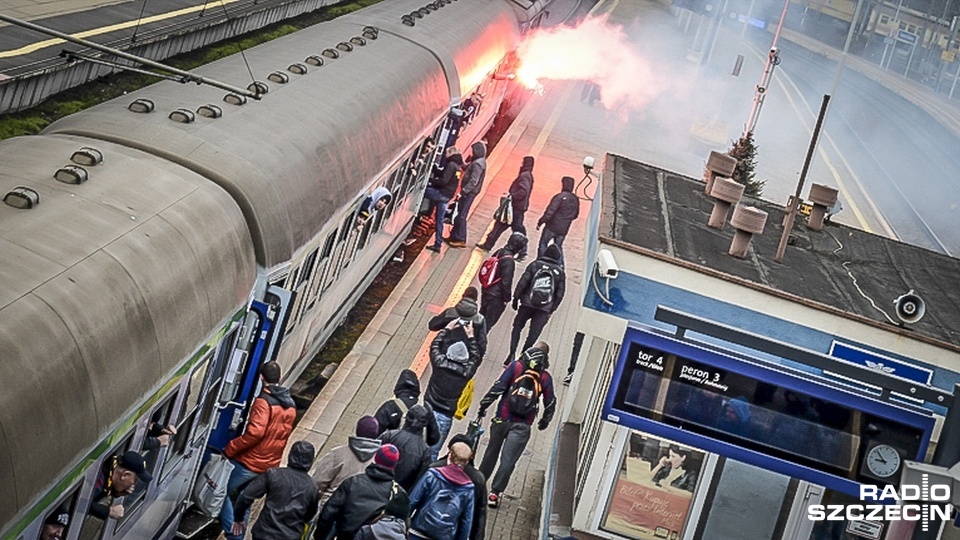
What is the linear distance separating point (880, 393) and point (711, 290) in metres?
1.51

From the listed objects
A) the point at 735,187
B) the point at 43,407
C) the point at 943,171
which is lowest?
the point at 943,171

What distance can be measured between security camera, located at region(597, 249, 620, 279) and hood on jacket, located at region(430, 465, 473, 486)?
1817 mm

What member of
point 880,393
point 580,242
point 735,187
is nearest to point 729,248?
point 735,187

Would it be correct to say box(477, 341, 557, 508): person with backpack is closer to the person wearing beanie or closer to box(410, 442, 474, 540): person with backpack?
the person wearing beanie

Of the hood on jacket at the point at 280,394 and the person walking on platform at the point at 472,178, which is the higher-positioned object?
the hood on jacket at the point at 280,394

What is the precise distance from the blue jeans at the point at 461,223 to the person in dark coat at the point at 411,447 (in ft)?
38.6

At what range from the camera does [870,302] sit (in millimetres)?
12641

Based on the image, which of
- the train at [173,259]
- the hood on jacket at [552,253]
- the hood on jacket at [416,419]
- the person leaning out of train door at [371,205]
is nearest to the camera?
the train at [173,259]

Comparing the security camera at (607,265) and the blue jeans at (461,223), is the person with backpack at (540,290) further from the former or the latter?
the security camera at (607,265)

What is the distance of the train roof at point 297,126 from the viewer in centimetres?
1209

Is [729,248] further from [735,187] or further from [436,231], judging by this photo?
[436,231]

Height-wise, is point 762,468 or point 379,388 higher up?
point 762,468

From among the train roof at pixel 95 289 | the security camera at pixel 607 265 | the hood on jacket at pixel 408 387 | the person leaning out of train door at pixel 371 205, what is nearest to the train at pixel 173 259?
the train roof at pixel 95 289

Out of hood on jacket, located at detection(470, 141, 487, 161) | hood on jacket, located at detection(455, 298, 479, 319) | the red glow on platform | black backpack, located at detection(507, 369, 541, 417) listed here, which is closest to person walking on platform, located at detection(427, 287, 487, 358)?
hood on jacket, located at detection(455, 298, 479, 319)
